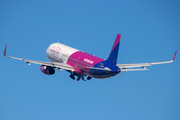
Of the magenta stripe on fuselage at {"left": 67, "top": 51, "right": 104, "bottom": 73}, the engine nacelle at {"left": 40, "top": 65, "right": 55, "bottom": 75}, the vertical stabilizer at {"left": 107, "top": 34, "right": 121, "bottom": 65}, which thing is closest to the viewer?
the vertical stabilizer at {"left": 107, "top": 34, "right": 121, "bottom": 65}

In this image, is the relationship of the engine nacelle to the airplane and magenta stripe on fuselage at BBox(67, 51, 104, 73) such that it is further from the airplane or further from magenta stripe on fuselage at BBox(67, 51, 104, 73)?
magenta stripe on fuselage at BBox(67, 51, 104, 73)

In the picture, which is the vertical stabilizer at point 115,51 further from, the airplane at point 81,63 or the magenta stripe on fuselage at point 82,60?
the magenta stripe on fuselage at point 82,60

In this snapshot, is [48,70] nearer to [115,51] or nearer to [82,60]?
[82,60]

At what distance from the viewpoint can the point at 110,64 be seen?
69562 millimetres

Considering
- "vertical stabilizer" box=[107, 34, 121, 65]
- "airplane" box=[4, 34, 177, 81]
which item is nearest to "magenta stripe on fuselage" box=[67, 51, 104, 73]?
"airplane" box=[4, 34, 177, 81]

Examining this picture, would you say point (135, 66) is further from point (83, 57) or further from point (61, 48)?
point (61, 48)

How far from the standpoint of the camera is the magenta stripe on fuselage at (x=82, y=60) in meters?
72.9

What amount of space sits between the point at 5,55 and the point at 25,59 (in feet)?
12.0

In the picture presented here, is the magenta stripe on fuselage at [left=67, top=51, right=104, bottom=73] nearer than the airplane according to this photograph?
No

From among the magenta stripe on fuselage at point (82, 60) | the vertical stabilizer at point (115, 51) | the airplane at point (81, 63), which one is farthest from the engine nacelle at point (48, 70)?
the vertical stabilizer at point (115, 51)

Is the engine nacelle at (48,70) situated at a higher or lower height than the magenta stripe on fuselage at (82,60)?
lower

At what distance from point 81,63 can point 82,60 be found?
567 mm

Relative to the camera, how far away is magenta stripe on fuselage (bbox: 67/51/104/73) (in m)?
72.9

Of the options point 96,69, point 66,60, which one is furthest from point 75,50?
point 96,69
